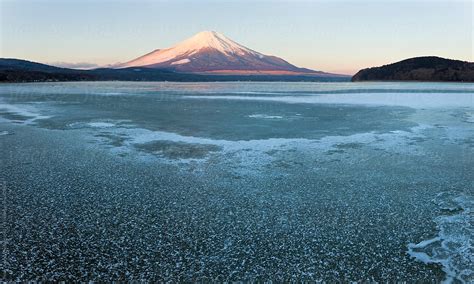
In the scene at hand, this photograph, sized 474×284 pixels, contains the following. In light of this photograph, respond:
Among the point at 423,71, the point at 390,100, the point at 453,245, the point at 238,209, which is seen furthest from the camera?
the point at 423,71

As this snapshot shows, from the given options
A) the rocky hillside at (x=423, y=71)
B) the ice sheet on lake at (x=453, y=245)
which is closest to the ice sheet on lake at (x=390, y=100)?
the ice sheet on lake at (x=453, y=245)

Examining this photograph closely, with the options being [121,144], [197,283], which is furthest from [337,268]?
[121,144]

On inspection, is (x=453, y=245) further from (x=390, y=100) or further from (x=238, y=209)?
(x=390, y=100)

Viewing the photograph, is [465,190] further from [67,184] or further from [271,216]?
[67,184]

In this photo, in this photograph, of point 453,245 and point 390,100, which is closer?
point 453,245

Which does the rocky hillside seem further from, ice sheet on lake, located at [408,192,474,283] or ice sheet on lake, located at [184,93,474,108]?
ice sheet on lake, located at [408,192,474,283]

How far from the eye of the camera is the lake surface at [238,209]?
3434 millimetres

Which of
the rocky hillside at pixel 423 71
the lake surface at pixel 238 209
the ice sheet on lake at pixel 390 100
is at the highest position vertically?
the rocky hillside at pixel 423 71

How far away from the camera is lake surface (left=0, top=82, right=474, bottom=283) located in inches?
135

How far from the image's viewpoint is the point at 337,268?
11.1ft

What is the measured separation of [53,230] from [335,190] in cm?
379

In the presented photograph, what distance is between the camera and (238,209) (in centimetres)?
485

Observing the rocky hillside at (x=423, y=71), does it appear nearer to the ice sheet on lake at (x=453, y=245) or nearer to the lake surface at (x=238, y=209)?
the lake surface at (x=238, y=209)

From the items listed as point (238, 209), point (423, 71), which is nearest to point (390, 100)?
point (238, 209)
